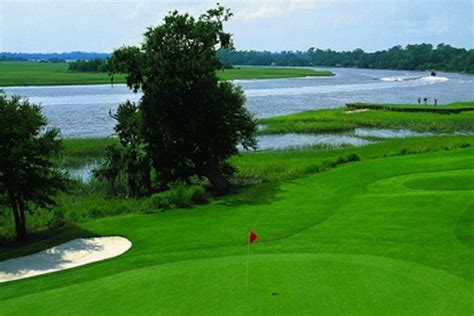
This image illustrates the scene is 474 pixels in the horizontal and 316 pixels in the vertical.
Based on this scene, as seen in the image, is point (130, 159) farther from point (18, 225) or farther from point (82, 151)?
point (82, 151)

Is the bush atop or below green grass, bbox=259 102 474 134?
below

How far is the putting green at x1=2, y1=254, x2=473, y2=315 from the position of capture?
10891 mm

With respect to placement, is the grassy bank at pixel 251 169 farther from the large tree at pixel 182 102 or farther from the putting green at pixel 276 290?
the putting green at pixel 276 290

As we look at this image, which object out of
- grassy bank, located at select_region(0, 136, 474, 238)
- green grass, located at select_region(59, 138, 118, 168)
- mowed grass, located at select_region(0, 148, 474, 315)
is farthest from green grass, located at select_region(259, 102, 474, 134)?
mowed grass, located at select_region(0, 148, 474, 315)

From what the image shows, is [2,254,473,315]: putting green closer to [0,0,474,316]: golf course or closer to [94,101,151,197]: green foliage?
[0,0,474,316]: golf course

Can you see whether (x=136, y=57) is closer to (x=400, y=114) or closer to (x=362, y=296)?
(x=362, y=296)

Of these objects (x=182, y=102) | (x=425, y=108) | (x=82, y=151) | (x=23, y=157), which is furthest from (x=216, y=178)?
(x=425, y=108)

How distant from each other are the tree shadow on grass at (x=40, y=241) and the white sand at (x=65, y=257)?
45 cm

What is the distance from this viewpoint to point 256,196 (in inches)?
1160

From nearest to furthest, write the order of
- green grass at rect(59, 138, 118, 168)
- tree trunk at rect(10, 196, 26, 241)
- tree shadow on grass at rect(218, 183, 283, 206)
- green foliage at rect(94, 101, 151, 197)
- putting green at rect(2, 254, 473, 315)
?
putting green at rect(2, 254, 473, 315), tree trunk at rect(10, 196, 26, 241), tree shadow on grass at rect(218, 183, 283, 206), green foliage at rect(94, 101, 151, 197), green grass at rect(59, 138, 118, 168)

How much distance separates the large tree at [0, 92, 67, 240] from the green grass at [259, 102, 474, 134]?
37204mm

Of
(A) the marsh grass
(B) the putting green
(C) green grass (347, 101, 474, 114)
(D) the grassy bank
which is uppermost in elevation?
(B) the putting green

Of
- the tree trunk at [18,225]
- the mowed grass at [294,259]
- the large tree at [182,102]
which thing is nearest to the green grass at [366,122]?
the large tree at [182,102]

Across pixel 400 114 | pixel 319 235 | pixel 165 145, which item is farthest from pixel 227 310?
pixel 400 114
